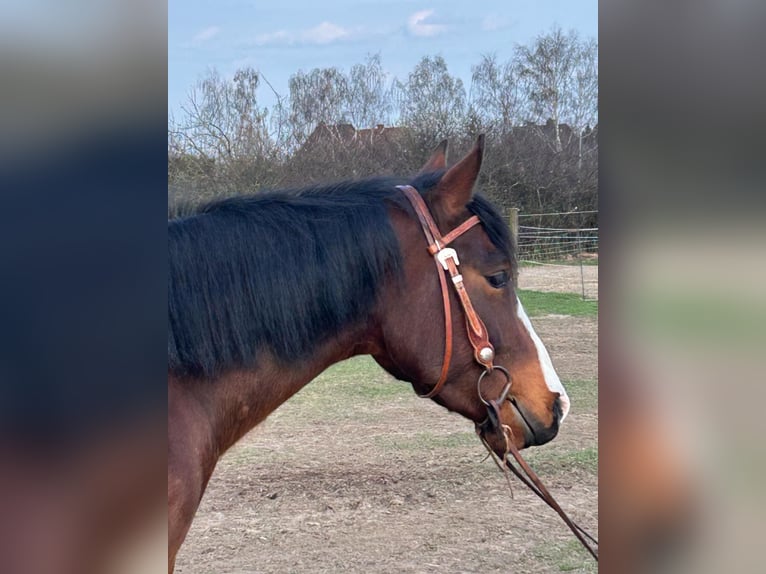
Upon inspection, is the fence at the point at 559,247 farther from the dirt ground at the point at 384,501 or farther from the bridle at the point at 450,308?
the bridle at the point at 450,308

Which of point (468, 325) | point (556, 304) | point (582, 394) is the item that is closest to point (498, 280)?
point (468, 325)

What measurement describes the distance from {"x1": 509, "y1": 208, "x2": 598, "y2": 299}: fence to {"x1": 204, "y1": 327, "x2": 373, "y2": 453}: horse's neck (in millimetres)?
10372

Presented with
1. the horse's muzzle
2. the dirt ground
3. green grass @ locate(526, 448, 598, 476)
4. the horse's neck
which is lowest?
the dirt ground

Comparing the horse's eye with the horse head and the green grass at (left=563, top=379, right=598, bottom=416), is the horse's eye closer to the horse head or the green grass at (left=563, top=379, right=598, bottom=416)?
the horse head

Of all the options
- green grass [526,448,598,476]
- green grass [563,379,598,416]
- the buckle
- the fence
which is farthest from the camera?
the fence

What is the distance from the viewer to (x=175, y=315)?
1262 mm

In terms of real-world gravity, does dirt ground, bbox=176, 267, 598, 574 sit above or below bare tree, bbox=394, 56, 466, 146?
below

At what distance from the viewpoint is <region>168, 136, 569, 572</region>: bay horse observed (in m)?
1.31

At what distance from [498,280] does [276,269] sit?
0.54m

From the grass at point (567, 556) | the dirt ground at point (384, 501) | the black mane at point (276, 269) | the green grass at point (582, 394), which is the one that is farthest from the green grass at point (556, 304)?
the black mane at point (276, 269)

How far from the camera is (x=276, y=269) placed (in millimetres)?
1409
